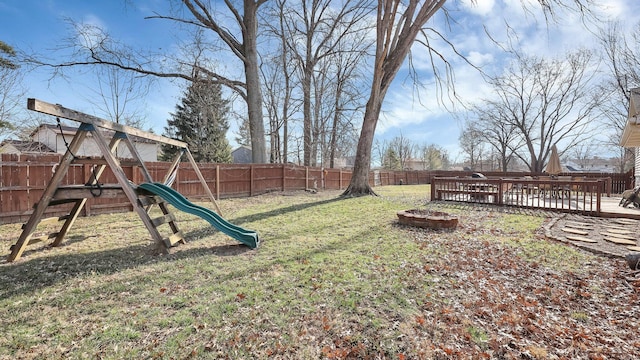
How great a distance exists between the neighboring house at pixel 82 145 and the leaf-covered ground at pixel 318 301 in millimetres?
15833

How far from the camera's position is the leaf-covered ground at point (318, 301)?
2.14 meters

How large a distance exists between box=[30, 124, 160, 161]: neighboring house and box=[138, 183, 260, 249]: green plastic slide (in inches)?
616

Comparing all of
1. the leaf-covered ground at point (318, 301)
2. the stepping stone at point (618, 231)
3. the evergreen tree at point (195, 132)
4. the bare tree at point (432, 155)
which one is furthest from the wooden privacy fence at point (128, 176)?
the bare tree at point (432, 155)

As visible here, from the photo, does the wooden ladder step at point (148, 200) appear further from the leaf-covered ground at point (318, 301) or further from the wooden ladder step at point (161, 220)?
the leaf-covered ground at point (318, 301)

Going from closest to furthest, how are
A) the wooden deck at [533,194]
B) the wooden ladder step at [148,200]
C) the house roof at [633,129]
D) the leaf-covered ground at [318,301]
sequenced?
the leaf-covered ground at [318,301] → the wooden ladder step at [148,200] → the wooden deck at [533,194] → the house roof at [633,129]

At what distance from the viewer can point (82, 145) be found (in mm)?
16578

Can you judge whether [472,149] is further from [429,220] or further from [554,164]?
[429,220]

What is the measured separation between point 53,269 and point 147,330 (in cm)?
237

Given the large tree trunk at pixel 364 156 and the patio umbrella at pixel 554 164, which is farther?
the patio umbrella at pixel 554 164

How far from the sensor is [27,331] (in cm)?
218

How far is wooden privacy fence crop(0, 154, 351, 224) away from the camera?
644cm

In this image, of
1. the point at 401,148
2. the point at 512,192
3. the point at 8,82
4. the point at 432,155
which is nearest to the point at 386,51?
the point at 512,192

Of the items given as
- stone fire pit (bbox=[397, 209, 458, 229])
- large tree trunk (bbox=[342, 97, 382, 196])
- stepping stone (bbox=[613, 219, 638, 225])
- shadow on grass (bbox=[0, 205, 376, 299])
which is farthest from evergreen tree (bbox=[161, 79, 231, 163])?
stepping stone (bbox=[613, 219, 638, 225])

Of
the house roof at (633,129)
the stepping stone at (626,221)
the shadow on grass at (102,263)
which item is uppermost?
the house roof at (633,129)
